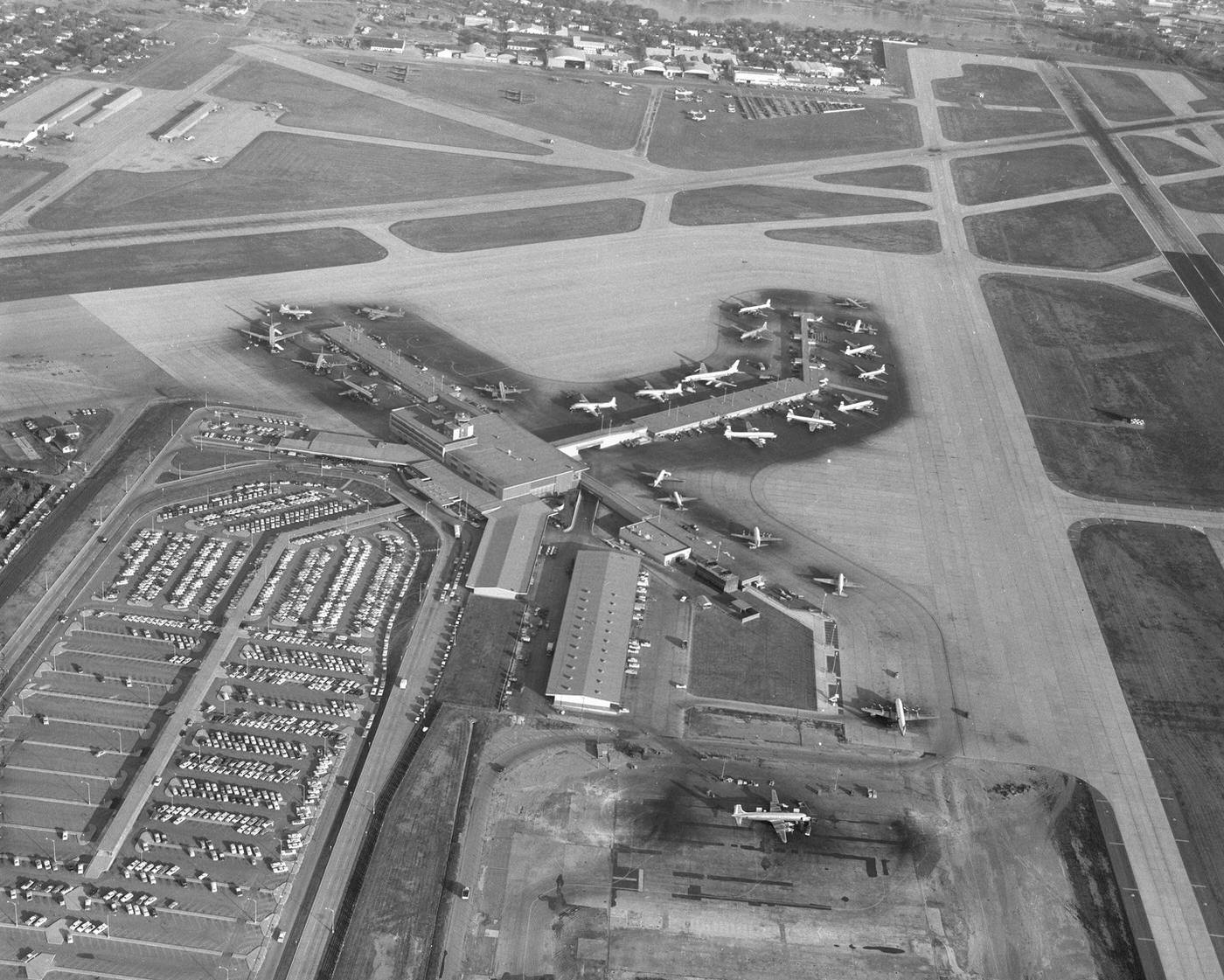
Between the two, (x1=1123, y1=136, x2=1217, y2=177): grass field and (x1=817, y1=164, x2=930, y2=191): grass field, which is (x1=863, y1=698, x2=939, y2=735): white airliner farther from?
(x1=1123, y1=136, x2=1217, y2=177): grass field

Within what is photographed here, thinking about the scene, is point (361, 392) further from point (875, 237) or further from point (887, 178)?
point (887, 178)

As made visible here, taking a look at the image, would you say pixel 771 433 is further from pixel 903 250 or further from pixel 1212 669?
pixel 903 250

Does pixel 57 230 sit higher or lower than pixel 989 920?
lower

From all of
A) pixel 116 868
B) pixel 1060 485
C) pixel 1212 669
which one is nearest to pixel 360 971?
pixel 116 868

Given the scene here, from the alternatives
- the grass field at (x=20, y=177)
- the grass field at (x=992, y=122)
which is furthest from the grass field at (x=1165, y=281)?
the grass field at (x=20, y=177)

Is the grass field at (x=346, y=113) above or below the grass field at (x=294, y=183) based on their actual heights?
below

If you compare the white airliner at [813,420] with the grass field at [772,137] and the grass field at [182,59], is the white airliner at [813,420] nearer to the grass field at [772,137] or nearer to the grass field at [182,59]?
the grass field at [772,137]
